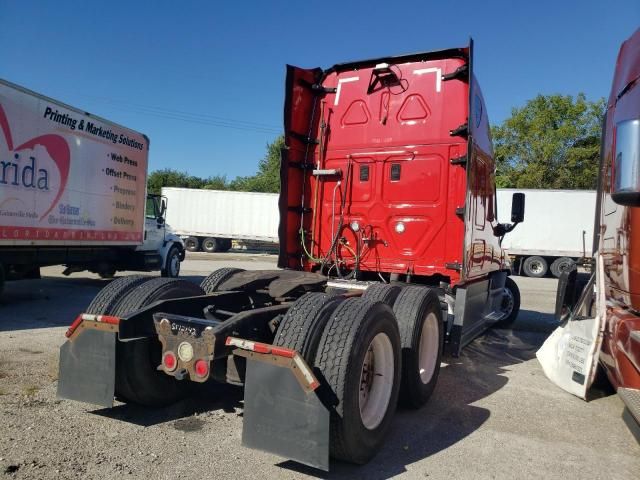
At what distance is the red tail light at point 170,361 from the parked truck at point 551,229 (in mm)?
20113

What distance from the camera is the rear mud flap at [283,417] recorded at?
2641 millimetres

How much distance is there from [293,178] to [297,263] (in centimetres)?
108

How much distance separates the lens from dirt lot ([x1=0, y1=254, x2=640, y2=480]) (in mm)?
2992

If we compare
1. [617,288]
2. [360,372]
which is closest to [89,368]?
[360,372]

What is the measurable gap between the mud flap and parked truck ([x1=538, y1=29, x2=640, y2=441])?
3.32m

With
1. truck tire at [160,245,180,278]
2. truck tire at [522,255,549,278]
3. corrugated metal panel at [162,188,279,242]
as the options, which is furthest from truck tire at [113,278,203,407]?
corrugated metal panel at [162,188,279,242]

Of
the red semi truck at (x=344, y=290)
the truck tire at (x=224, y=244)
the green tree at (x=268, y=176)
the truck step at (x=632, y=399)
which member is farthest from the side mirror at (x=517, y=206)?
the green tree at (x=268, y=176)

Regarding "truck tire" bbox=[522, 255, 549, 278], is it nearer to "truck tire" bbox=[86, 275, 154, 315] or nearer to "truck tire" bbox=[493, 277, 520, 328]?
"truck tire" bbox=[493, 277, 520, 328]

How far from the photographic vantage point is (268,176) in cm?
5234

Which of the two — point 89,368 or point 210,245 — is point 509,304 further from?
point 210,245

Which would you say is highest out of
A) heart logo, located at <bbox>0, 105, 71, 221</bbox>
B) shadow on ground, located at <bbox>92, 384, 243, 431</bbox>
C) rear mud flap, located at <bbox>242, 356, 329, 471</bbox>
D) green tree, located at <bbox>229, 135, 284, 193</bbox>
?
green tree, located at <bbox>229, 135, 284, 193</bbox>

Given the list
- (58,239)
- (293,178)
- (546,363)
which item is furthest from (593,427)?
(58,239)

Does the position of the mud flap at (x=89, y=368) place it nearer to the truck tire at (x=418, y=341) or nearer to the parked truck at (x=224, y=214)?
the truck tire at (x=418, y=341)

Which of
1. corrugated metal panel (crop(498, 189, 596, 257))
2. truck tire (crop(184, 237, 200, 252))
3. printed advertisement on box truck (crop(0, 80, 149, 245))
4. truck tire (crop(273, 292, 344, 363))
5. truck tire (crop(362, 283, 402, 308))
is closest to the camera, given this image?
truck tire (crop(273, 292, 344, 363))
